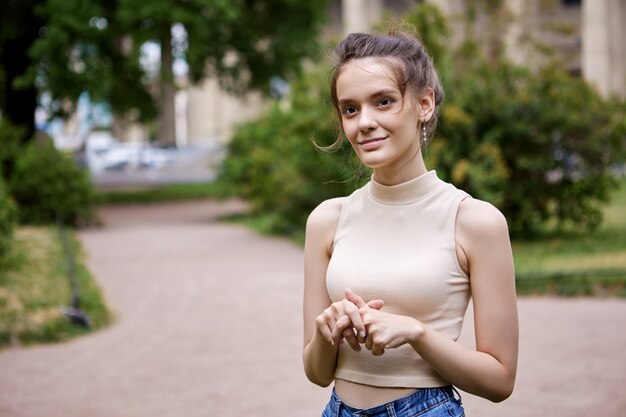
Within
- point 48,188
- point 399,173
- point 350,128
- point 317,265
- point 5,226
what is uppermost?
point 350,128

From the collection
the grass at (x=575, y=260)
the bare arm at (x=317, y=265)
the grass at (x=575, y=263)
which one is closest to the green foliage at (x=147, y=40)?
the grass at (x=575, y=260)

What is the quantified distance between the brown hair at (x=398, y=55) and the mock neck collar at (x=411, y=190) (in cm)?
23

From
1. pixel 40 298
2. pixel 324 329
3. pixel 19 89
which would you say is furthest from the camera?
pixel 19 89

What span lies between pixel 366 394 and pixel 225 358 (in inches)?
250

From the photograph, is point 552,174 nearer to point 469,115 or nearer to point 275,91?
point 469,115

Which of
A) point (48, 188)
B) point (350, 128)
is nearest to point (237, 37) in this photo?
point (48, 188)

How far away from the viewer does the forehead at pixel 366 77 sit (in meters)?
2.48

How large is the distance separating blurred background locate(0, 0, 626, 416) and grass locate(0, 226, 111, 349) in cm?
3

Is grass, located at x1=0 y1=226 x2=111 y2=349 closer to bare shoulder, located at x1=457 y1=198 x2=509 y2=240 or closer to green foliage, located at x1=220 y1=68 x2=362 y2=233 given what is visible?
green foliage, located at x1=220 y1=68 x2=362 y2=233

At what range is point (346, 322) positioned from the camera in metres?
2.25

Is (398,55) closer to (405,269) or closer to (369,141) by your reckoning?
(369,141)

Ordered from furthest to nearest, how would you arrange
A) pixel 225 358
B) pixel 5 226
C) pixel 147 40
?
pixel 147 40, pixel 5 226, pixel 225 358

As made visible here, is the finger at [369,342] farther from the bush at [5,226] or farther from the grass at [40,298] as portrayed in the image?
the bush at [5,226]

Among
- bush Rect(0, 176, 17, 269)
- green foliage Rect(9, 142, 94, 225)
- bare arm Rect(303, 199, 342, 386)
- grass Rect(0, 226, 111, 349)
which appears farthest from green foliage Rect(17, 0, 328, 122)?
bare arm Rect(303, 199, 342, 386)
